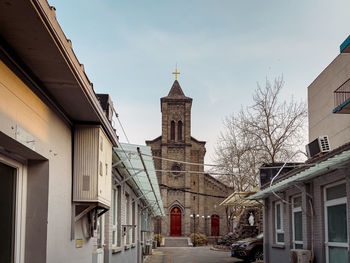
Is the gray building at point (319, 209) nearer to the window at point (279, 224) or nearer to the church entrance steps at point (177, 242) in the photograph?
the window at point (279, 224)

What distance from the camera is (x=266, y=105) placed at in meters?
31.8

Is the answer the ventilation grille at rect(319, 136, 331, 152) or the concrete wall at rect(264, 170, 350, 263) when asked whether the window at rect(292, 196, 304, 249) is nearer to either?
the concrete wall at rect(264, 170, 350, 263)

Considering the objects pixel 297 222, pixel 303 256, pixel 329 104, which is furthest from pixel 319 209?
pixel 329 104

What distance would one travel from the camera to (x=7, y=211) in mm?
5148

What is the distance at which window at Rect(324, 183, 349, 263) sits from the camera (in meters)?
9.63

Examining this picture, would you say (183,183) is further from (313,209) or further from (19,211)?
(19,211)

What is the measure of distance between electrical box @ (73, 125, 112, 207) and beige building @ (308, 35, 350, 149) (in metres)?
19.4

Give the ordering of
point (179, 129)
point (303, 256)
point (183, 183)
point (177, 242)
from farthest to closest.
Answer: point (179, 129) → point (183, 183) → point (177, 242) → point (303, 256)

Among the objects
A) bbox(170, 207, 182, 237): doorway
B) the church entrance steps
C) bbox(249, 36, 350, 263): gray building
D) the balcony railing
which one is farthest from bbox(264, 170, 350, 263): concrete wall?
bbox(170, 207, 182, 237): doorway

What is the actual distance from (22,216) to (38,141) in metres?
0.83

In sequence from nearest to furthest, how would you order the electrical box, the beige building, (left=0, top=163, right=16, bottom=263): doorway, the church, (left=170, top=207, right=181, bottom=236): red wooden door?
1. (left=0, top=163, right=16, bottom=263): doorway
2. the electrical box
3. the beige building
4. the church
5. (left=170, top=207, right=181, bottom=236): red wooden door

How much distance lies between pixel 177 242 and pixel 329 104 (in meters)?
27.2

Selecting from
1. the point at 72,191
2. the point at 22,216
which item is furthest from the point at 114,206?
the point at 22,216

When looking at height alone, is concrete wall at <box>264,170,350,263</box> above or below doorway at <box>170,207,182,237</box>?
above
